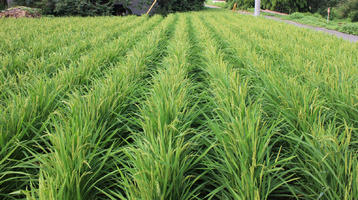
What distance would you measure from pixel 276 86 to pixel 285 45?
6.64 ft

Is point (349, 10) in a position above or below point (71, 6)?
below

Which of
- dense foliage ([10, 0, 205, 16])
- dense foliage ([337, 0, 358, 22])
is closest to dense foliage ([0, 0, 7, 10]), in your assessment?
dense foliage ([10, 0, 205, 16])

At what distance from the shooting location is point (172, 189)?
3.19 ft

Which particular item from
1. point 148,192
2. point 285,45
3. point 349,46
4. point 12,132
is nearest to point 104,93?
point 12,132

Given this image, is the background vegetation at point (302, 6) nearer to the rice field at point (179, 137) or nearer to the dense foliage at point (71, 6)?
the dense foliage at point (71, 6)

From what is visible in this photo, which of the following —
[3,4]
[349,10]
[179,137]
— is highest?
[3,4]

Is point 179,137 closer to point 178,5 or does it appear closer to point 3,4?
point 178,5

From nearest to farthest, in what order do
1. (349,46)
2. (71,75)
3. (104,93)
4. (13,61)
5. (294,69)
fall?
(104,93) < (71,75) < (294,69) < (13,61) < (349,46)

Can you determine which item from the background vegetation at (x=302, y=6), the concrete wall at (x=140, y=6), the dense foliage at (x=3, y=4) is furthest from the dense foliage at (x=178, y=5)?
the background vegetation at (x=302, y=6)

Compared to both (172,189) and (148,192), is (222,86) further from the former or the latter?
(148,192)

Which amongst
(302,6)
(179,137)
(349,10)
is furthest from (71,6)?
(349,10)

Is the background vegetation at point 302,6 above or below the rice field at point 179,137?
above

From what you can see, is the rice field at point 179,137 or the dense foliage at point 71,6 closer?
the rice field at point 179,137

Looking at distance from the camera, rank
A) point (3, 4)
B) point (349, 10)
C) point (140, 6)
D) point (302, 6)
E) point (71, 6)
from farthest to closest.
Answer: point (302, 6), point (349, 10), point (140, 6), point (3, 4), point (71, 6)
